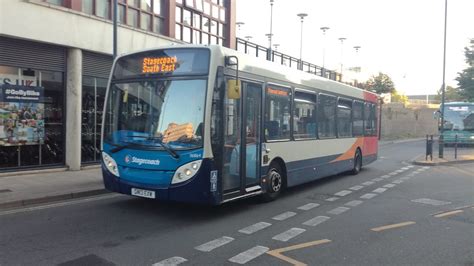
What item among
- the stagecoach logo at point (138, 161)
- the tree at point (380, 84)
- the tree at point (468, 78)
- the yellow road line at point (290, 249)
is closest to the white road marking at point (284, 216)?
the yellow road line at point (290, 249)

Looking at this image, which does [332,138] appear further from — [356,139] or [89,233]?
[89,233]

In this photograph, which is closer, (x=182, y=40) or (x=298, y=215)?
(x=298, y=215)

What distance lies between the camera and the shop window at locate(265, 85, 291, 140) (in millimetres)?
9305

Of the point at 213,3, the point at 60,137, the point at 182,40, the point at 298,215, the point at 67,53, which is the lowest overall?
the point at 298,215

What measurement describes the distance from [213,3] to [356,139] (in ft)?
32.2

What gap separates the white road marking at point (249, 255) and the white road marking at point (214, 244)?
0.46 m

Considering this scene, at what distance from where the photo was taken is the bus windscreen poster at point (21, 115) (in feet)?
40.5

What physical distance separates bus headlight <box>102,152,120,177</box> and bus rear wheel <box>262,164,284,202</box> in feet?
10.1

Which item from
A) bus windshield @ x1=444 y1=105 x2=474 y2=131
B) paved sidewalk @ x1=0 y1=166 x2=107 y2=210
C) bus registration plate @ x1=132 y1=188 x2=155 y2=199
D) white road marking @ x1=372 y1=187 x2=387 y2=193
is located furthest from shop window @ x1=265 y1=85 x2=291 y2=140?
bus windshield @ x1=444 y1=105 x2=474 y2=131

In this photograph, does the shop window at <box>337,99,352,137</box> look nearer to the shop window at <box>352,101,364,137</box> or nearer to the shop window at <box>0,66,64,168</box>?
the shop window at <box>352,101,364,137</box>

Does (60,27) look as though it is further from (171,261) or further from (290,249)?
(290,249)

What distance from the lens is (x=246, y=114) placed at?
8.48 meters

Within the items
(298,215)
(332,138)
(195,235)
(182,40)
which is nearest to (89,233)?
(195,235)

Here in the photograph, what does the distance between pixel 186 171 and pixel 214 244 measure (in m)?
1.50
